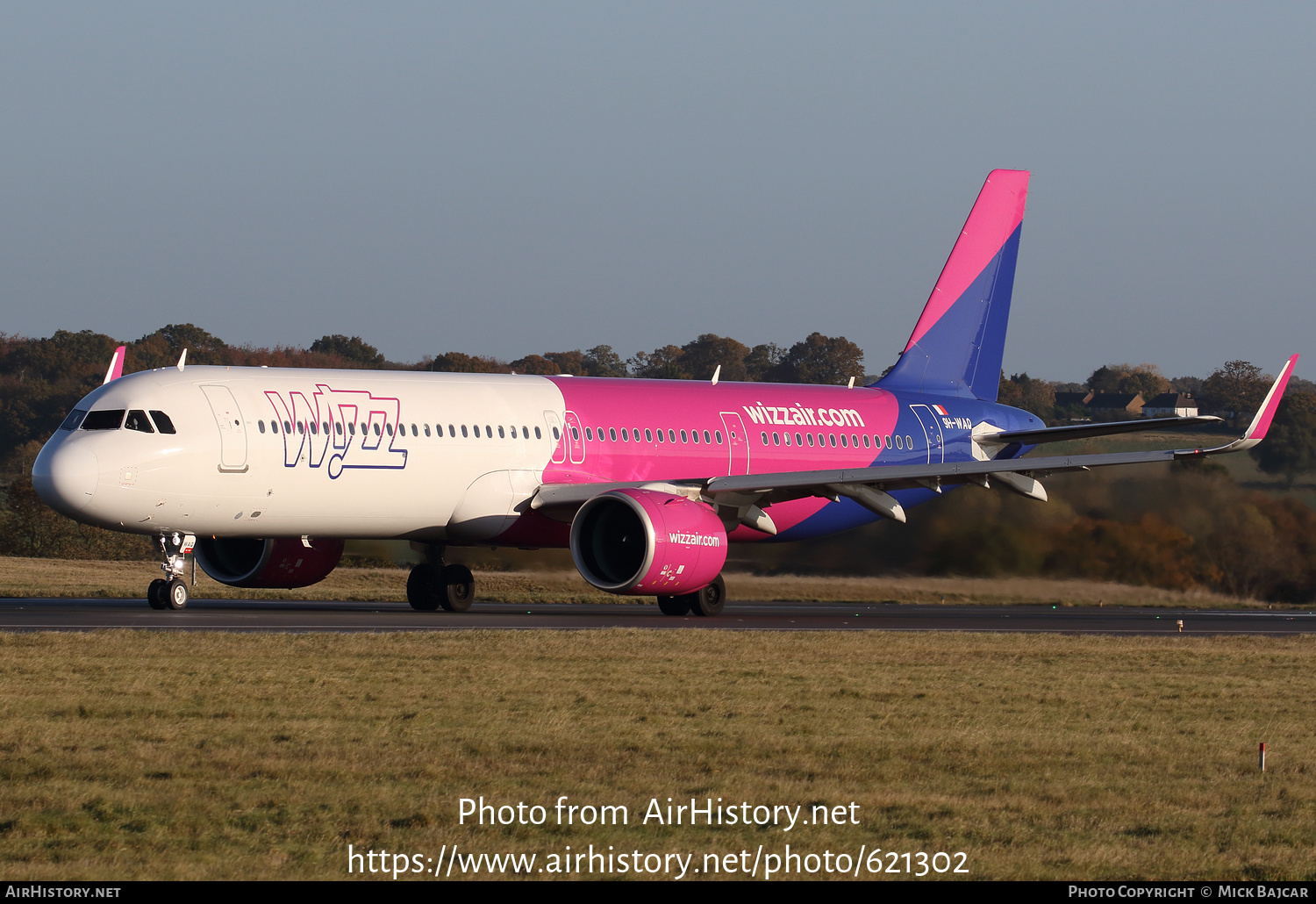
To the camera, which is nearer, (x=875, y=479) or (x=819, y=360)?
(x=875, y=479)

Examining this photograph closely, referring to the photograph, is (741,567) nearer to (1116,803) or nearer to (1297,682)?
(1297,682)

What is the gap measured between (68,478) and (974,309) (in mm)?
19065

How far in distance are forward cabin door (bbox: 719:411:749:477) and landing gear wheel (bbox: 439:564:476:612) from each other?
16.6ft

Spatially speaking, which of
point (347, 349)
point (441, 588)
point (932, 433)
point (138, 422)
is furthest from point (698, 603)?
point (347, 349)

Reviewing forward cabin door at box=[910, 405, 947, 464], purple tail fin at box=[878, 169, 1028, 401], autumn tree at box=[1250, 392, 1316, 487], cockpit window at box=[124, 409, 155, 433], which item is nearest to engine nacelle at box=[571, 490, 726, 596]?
cockpit window at box=[124, 409, 155, 433]

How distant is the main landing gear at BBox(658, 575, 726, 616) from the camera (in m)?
26.6

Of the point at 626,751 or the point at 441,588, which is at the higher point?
the point at 441,588

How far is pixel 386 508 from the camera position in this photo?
24.3 m

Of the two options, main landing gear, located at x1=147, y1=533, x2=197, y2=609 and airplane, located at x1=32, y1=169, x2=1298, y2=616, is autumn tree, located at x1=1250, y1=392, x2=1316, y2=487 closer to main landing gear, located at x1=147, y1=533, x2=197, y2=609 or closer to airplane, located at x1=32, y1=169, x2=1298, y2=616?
airplane, located at x1=32, y1=169, x2=1298, y2=616

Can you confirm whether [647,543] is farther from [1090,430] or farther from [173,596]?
[1090,430]

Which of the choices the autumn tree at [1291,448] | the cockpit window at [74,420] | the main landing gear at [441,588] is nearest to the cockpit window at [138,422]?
the cockpit window at [74,420]

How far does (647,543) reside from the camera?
77.8ft

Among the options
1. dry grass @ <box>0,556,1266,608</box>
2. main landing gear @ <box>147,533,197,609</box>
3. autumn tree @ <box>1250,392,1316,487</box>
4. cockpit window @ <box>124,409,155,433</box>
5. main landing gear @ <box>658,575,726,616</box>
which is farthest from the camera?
autumn tree @ <box>1250,392,1316,487</box>

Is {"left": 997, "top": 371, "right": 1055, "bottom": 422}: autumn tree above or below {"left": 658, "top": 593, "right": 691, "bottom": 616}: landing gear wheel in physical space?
above
